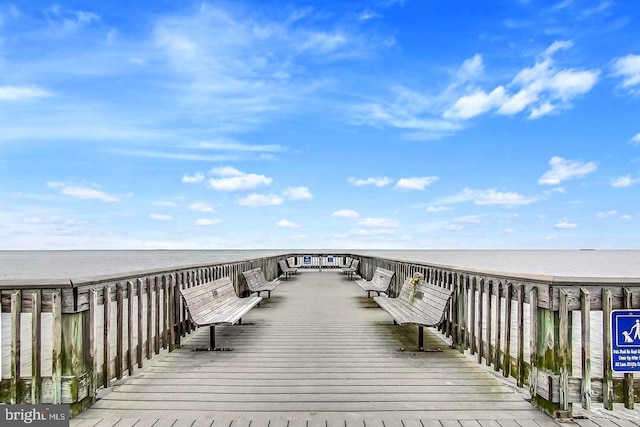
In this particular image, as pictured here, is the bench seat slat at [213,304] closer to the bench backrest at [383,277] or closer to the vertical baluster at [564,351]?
the bench backrest at [383,277]

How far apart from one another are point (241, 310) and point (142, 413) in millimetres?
2671

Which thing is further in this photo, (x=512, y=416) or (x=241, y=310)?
(x=241, y=310)

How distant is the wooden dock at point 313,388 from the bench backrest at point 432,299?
1.49 ft

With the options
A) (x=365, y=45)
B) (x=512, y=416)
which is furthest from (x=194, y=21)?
(x=512, y=416)

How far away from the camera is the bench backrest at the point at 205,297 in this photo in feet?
16.2

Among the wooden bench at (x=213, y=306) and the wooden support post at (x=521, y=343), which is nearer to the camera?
the wooden support post at (x=521, y=343)

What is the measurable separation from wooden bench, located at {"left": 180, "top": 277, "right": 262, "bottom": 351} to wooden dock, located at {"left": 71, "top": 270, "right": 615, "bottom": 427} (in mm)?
373

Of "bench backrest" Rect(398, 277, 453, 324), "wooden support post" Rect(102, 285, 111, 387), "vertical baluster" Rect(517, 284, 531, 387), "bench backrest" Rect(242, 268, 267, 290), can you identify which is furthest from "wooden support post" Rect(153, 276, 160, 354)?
"bench backrest" Rect(242, 268, 267, 290)

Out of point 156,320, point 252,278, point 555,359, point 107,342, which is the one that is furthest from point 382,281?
point 107,342

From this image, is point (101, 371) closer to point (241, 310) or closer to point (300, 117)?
point (241, 310)

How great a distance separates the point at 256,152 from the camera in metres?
27.0

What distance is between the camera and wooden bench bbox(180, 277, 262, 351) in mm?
4891

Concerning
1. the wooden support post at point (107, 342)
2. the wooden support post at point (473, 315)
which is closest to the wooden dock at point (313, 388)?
the wooden support post at point (107, 342)

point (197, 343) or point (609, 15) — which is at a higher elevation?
point (609, 15)
